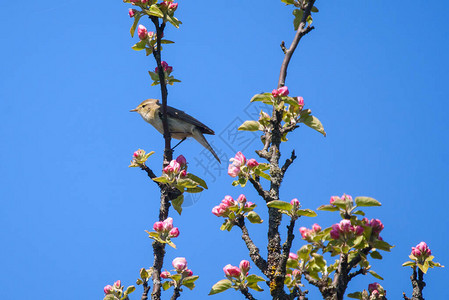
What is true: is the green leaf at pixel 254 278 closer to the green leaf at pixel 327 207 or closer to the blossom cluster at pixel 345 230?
the blossom cluster at pixel 345 230

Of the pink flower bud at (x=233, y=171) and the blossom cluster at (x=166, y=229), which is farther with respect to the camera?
the pink flower bud at (x=233, y=171)

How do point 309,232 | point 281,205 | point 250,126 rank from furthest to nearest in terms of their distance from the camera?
1. point 250,126
2. point 309,232
3. point 281,205

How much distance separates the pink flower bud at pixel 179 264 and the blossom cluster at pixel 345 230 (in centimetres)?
138

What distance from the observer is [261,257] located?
433 cm

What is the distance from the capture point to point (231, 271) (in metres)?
4.23

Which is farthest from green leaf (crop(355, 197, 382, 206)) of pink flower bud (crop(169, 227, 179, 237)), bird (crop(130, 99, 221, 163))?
bird (crop(130, 99, 221, 163))

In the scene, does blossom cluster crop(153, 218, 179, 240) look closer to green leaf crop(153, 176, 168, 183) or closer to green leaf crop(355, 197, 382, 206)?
→ green leaf crop(153, 176, 168, 183)

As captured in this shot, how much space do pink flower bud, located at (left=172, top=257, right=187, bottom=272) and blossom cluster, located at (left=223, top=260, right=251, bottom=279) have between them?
1.24 feet

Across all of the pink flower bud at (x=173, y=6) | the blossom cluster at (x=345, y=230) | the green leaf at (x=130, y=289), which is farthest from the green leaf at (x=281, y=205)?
the pink flower bud at (x=173, y=6)

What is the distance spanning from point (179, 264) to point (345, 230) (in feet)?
5.03

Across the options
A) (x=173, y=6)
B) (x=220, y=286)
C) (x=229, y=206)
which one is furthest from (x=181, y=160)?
(x=173, y=6)

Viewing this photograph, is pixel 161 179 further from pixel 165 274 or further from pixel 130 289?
pixel 130 289

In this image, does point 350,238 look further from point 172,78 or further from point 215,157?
point 215,157

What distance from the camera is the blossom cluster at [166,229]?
424cm
